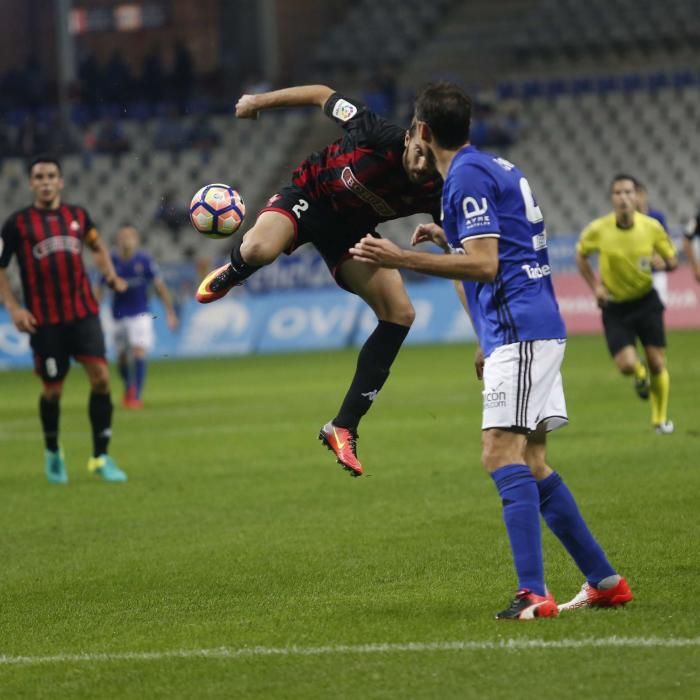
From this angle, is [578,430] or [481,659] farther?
[578,430]

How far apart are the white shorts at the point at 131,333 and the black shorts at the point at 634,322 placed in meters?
6.83

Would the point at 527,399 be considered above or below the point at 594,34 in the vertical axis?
below

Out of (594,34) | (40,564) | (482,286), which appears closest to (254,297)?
(594,34)

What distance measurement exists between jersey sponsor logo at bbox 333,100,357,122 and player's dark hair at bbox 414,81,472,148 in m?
1.69

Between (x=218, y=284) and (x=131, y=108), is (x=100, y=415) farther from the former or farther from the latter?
(x=131, y=108)

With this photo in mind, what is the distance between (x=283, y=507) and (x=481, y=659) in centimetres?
452

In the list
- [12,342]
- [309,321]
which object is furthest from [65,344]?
[309,321]

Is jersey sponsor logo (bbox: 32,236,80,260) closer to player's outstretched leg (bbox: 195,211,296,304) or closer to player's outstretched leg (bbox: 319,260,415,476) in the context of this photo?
player's outstretched leg (bbox: 195,211,296,304)

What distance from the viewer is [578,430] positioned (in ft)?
41.9

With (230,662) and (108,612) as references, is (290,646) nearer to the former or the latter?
(230,662)

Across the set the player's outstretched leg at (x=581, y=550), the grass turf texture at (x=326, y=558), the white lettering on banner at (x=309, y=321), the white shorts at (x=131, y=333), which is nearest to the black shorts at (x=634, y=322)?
the grass turf texture at (x=326, y=558)

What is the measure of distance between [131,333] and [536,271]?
12.7 metres

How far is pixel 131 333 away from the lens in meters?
17.8

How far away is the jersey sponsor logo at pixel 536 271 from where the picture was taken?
18.1 ft
